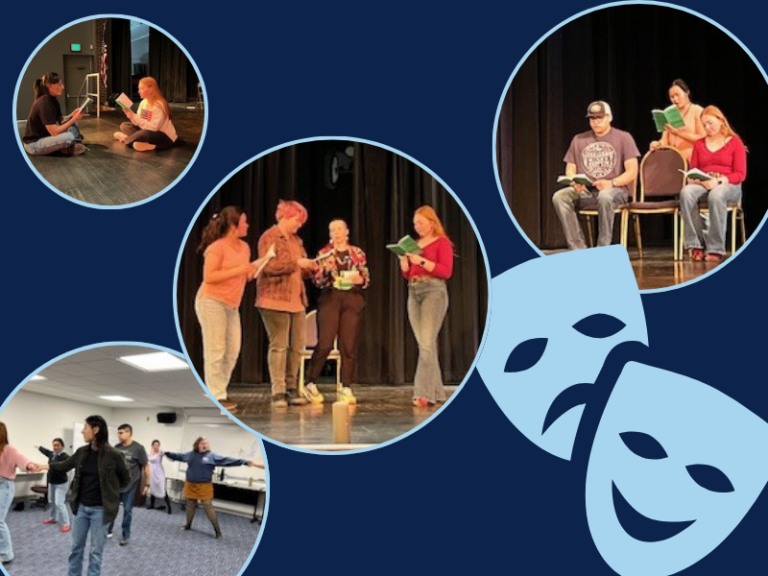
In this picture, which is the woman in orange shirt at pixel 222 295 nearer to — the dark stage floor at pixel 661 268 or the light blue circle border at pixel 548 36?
the light blue circle border at pixel 548 36

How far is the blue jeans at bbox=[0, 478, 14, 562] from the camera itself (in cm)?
441

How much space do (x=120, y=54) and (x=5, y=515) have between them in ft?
5.93

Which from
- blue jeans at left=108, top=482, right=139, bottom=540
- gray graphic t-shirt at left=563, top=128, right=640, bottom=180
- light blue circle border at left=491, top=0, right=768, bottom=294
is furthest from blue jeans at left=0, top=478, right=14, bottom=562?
gray graphic t-shirt at left=563, top=128, right=640, bottom=180

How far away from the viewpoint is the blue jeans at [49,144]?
4652 millimetres

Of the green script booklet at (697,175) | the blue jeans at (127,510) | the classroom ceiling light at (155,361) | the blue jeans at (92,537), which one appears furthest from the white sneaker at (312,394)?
the green script booklet at (697,175)

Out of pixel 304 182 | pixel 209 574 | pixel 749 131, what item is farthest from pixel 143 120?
pixel 749 131

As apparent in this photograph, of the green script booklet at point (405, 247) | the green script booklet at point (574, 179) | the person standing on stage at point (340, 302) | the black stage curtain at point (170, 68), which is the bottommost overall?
the person standing on stage at point (340, 302)

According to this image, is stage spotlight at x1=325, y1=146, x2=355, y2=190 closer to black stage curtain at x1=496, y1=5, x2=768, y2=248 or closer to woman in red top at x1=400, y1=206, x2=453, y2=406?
woman in red top at x1=400, y1=206, x2=453, y2=406

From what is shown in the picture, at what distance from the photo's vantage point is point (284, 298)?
4.68 meters

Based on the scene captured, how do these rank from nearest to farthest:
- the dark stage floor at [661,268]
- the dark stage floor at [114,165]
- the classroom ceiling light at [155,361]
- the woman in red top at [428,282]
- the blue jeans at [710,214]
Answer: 1. the classroom ceiling light at [155,361]
2. the dark stage floor at [114,165]
3. the woman in red top at [428,282]
4. the dark stage floor at [661,268]
5. the blue jeans at [710,214]

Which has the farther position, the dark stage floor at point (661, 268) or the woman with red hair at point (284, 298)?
the dark stage floor at point (661, 268)

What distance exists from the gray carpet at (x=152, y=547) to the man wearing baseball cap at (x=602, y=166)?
1.97 m

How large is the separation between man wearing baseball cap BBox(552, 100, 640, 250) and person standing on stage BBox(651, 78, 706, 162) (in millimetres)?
141

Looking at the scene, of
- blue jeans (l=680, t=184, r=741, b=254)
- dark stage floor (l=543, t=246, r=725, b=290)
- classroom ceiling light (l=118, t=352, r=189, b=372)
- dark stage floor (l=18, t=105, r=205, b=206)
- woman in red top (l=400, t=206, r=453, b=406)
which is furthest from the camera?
blue jeans (l=680, t=184, r=741, b=254)
